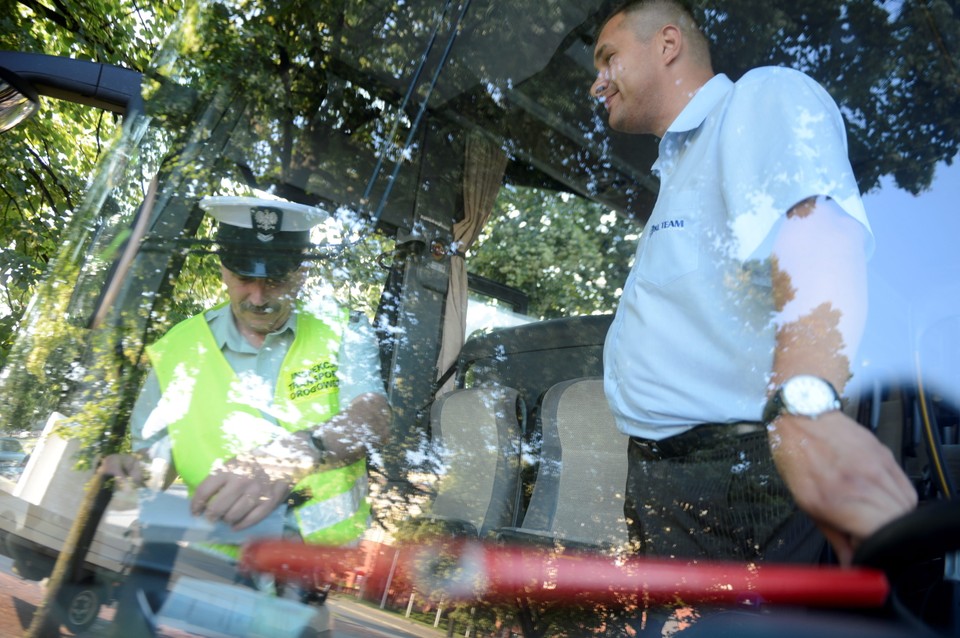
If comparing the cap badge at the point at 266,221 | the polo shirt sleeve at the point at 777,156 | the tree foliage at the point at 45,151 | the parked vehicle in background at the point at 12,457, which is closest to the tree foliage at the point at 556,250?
the polo shirt sleeve at the point at 777,156

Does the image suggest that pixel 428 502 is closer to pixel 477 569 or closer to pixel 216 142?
pixel 477 569

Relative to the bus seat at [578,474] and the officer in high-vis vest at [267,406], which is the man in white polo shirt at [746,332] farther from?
the officer in high-vis vest at [267,406]

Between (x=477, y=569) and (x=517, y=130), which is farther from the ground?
(x=517, y=130)

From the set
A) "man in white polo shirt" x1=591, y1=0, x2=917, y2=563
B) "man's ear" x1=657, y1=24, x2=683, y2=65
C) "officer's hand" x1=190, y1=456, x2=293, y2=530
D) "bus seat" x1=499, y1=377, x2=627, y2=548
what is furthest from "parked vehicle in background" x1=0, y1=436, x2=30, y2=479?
"man's ear" x1=657, y1=24, x2=683, y2=65

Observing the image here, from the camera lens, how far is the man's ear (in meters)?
1.11

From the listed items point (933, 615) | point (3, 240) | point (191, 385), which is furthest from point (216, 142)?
point (3, 240)

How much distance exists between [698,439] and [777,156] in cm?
29

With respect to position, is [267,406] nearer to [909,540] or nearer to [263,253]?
[263,253]

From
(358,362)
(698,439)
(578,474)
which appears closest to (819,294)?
(698,439)

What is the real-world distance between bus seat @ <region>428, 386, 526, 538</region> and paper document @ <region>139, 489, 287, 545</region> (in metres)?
0.21

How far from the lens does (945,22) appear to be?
955 mm

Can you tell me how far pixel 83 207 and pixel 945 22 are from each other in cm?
161

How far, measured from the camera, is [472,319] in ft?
4.14

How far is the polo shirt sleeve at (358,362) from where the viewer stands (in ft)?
4.21
